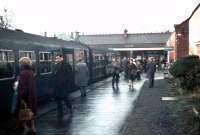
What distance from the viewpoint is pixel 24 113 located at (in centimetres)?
1104

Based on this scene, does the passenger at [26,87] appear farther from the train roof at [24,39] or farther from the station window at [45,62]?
the station window at [45,62]

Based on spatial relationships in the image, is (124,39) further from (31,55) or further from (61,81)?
(61,81)

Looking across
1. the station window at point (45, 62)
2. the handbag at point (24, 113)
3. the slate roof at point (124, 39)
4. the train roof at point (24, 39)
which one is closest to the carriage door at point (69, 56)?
the train roof at point (24, 39)

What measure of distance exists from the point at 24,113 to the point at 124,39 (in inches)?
3693

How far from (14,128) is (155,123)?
3645 millimetres

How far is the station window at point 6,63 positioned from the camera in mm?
14520

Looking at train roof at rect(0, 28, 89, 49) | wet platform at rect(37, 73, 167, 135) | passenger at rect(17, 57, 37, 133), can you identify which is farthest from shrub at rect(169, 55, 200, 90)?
passenger at rect(17, 57, 37, 133)

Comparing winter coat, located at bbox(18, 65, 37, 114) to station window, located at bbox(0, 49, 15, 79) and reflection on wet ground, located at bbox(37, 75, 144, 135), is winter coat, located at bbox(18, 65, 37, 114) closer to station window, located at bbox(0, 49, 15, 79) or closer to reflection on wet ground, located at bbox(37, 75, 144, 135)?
reflection on wet ground, located at bbox(37, 75, 144, 135)

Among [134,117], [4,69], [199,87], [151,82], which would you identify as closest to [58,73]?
A: [4,69]

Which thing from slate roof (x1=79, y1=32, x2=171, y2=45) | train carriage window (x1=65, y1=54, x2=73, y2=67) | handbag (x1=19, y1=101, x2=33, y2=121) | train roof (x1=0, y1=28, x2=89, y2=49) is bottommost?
handbag (x1=19, y1=101, x2=33, y2=121)

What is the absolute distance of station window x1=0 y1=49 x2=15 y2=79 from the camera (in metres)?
14.5

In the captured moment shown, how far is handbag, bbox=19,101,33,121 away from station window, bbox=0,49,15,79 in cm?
351

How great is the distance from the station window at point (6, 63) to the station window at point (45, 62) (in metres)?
3.59

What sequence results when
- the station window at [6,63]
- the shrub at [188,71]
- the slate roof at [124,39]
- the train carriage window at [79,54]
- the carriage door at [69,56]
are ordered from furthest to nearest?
the slate roof at [124,39], the train carriage window at [79,54], the carriage door at [69,56], the shrub at [188,71], the station window at [6,63]
